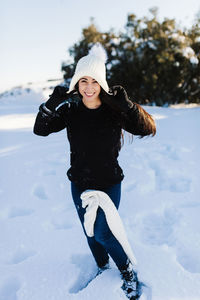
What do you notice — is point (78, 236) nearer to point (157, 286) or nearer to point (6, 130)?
point (157, 286)

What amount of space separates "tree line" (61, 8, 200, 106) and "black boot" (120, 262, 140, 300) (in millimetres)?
12154

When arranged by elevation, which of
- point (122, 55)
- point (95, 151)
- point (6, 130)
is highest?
point (122, 55)

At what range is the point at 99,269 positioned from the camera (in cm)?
187

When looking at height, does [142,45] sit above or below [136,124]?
above

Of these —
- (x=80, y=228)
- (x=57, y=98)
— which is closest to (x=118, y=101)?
(x=57, y=98)

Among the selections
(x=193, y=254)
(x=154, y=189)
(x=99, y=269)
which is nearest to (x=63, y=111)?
(x=99, y=269)

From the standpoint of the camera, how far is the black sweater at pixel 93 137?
1.62m

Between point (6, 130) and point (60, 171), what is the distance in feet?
8.30

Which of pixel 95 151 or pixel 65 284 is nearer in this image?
pixel 95 151

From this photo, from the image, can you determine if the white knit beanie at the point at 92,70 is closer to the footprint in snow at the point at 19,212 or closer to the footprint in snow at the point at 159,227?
the footprint in snow at the point at 159,227

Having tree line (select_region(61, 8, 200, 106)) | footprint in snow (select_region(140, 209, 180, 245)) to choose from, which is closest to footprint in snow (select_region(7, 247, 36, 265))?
footprint in snow (select_region(140, 209, 180, 245))

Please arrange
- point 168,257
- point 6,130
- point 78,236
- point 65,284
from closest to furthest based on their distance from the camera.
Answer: point 65,284
point 168,257
point 78,236
point 6,130

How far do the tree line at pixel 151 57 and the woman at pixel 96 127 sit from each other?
39.1 feet

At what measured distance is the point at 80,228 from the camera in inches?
93.5
